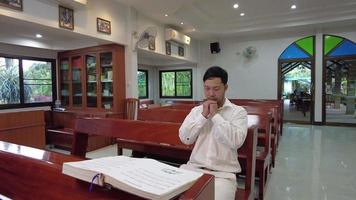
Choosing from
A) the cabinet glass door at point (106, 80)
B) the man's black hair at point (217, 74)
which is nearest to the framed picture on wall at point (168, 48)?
the cabinet glass door at point (106, 80)

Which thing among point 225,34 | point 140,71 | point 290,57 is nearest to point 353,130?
point 290,57

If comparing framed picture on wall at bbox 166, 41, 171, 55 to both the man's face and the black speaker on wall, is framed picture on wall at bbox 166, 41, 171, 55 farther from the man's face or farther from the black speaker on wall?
the man's face

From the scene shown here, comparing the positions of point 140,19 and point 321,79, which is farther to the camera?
point 321,79

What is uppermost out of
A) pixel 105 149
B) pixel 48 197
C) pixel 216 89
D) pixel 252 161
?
pixel 216 89

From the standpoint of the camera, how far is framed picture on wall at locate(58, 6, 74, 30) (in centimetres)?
358

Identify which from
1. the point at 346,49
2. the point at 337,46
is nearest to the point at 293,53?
the point at 337,46

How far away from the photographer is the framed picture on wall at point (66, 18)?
358 cm

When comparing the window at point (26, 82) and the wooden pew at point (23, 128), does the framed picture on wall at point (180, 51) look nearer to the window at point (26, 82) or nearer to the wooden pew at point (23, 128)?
the window at point (26, 82)

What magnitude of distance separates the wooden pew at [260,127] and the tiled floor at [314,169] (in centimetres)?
28

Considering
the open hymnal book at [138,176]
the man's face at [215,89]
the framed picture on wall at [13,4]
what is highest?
the framed picture on wall at [13,4]

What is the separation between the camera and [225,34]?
8.02 metres

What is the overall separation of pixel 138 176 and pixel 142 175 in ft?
0.04

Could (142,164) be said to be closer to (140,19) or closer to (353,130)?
(140,19)

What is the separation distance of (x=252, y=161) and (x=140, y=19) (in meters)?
4.64
